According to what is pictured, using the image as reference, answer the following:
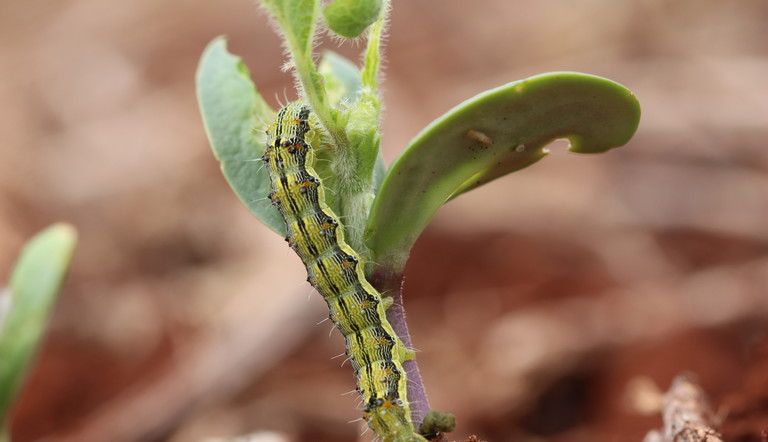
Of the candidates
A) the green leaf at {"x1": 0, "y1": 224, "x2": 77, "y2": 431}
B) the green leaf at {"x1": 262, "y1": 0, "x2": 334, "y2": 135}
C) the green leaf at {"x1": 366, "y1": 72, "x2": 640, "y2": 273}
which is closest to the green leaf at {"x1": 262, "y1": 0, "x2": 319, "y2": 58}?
the green leaf at {"x1": 262, "y1": 0, "x2": 334, "y2": 135}

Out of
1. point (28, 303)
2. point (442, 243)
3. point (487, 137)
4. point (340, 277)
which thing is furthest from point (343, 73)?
point (442, 243)

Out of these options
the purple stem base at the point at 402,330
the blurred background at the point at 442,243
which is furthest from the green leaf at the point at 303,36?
the blurred background at the point at 442,243

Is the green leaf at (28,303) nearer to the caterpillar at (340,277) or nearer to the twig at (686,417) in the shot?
the caterpillar at (340,277)

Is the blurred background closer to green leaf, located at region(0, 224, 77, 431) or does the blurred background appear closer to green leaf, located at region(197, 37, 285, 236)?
green leaf, located at region(0, 224, 77, 431)

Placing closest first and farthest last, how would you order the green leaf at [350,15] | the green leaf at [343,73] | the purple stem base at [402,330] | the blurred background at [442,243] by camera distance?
the green leaf at [350,15], the purple stem base at [402,330], the green leaf at [343,73], the blurred background at [442,243]

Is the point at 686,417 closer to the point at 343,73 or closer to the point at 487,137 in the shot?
the point at 487,137

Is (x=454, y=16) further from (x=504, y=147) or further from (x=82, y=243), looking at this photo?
(x=504, y=147)
